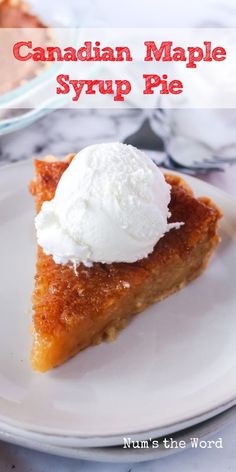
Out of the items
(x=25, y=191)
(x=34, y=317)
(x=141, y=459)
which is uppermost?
(x=25, y=191)

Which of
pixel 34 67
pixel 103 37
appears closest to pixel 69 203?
pixel 34 67

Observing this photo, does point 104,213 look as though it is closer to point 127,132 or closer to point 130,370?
point 130,370

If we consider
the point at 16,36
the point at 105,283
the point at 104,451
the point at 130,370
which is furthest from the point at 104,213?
the point at 16,36

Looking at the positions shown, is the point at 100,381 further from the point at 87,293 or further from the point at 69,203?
the point at 69,203

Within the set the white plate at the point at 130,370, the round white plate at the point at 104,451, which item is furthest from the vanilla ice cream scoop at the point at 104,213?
the round white plate at the point at 104,451

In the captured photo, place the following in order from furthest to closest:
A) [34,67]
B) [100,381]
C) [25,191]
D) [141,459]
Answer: [34,67] → [25,191] → [100,381] → [141,459]

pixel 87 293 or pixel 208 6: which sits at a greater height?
pixel 208 6

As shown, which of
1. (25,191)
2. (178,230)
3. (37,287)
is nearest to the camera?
(37,287)
